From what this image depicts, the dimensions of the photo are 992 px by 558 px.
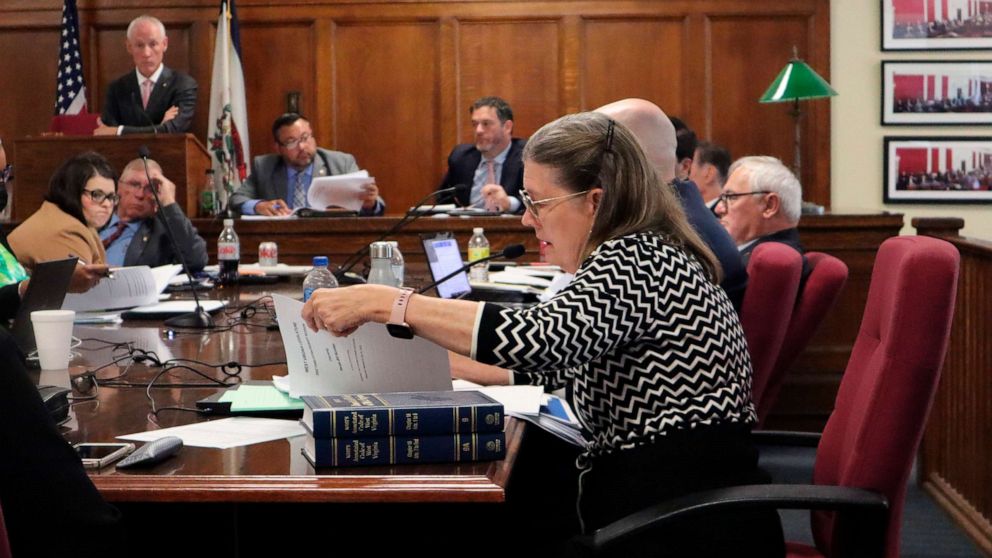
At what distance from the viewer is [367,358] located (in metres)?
1.67

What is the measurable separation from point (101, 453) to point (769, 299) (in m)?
1.54

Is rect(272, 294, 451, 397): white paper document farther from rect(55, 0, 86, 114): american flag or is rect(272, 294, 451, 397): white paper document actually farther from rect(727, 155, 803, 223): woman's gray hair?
rect(55, 0, 86, 114): american flag

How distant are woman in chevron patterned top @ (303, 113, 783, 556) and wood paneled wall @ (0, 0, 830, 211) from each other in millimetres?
5439

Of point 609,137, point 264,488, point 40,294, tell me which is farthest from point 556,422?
point 40,294

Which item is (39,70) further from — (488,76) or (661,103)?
(661,103)

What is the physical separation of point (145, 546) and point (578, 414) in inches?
26.9

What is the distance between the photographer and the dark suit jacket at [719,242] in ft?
9.13

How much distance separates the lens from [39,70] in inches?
288

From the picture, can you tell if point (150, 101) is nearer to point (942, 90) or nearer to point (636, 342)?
point (942, 90)

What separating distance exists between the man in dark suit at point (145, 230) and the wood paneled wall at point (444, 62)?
103 inches

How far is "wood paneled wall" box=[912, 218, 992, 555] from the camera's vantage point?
322 centimetres

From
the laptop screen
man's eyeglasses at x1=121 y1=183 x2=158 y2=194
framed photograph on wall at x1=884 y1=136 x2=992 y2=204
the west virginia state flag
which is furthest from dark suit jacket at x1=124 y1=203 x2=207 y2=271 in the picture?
framed photograph on wall at x1=884 y1=136 x2=992 y2=204

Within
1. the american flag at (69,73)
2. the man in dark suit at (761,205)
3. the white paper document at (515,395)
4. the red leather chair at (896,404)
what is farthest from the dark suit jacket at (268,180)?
the red leather chair at (896,404)

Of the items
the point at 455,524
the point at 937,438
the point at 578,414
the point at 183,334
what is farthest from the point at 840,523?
the point at 937,438
